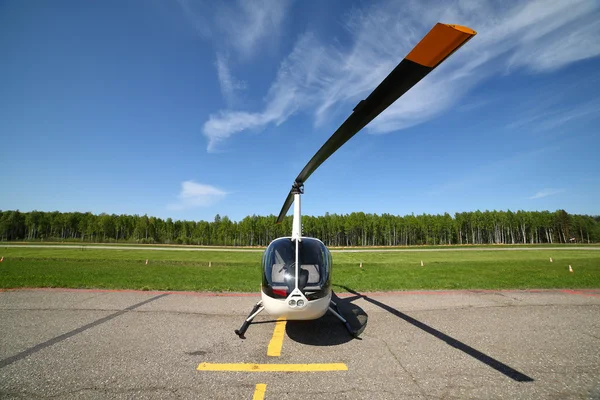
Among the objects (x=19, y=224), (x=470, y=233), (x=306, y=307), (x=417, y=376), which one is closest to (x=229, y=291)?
(x=306, y=307)

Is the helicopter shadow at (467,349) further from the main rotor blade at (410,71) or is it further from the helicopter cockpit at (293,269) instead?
the main rotor blade at (410,71)

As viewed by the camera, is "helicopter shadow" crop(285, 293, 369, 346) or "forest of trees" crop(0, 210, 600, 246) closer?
"helicopter shadow" crop(285, 293, 369, 346)

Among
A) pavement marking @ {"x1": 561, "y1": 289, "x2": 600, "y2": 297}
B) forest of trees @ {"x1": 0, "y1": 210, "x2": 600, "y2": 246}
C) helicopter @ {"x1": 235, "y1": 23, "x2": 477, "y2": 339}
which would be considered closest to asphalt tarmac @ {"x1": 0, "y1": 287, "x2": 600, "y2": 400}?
helicopter @ {"x1": 235, "y1": 23, "x2": 477, "y2": 339}

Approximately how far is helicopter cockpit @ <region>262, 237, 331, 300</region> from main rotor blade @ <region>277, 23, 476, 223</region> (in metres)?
3.17

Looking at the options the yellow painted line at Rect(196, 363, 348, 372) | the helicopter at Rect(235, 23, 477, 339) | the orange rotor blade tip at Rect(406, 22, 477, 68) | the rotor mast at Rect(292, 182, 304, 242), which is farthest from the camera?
the rotor mast at Rect(292, 182, 304, 242)

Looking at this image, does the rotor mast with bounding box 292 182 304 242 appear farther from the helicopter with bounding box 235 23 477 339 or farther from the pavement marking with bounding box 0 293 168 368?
the pavement marking with bounding box 0 293 168 368

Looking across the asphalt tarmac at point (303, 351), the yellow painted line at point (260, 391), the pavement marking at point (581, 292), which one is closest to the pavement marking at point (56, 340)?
the asphalt tarmac at point (303, 351)

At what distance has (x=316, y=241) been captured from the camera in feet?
20.1

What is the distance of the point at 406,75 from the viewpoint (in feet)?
5.95

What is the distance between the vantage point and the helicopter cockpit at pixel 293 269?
16.3ft

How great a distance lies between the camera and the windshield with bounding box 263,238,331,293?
5.04 metres

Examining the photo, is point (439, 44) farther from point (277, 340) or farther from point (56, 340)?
point (56, 340)

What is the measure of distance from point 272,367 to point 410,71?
4608mm

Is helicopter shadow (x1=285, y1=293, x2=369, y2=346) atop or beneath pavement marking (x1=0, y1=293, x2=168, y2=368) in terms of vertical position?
beneath
